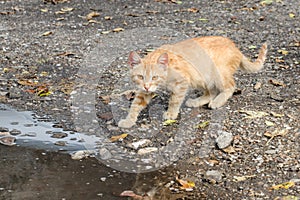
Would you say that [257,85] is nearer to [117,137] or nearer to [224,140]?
[224,140]

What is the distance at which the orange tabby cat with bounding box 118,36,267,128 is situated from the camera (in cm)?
584

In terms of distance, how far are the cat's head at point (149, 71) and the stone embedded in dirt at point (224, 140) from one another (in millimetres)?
876

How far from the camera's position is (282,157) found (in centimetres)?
516

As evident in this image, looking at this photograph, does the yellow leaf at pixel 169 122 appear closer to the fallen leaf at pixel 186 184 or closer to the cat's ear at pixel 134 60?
the cat's ear at pixel 134 60

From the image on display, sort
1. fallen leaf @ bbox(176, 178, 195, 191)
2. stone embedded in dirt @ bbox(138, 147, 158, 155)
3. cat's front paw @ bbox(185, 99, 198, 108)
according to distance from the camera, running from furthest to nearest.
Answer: cat's front paw @ bbox(185, 99, 198, 108), stone embedded in dirt @ bbox(138, 147, 158, 155), fallen leaf @ bbox(176, 178, 195, 191)

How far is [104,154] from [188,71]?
1.42 metres

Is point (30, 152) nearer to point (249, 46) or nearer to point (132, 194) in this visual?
point (132, 194)

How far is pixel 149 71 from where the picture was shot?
19.0 ft

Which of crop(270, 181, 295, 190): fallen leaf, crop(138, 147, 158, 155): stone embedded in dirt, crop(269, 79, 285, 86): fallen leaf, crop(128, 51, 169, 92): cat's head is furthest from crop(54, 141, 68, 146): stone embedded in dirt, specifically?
crop(269, 79, 285, 86): fallen leaf

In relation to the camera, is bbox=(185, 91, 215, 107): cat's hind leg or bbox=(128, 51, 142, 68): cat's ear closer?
bbox=(128, 51, 142, 68): cat's ear

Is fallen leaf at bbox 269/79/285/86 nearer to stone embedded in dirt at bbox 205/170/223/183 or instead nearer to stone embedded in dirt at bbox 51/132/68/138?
stone embedded in dirt at bbox 205/170/223/183

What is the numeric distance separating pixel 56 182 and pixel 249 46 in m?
4.74

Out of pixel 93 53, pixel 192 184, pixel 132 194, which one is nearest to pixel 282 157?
pixel 192 184

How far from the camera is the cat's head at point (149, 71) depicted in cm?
579
